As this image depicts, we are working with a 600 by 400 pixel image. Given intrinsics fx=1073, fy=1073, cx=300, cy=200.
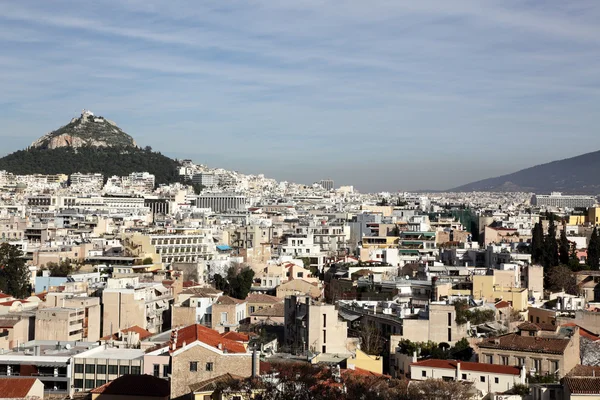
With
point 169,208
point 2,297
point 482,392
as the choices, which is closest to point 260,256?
point 2,297

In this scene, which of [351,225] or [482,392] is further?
[351,225]

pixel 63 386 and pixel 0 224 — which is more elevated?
pixel 0 224

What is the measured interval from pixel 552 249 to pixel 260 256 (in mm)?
18551

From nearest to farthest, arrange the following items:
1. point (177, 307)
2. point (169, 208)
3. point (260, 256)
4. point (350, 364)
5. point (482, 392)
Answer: point (482, 392)
point (350, 364)
point (177, 307)
point (260, 256)
point (169, 208)

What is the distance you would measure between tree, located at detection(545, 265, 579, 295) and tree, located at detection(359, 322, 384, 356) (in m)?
13.9

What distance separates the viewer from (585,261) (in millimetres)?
48594

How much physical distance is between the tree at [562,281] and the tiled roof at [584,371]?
16.2 meters

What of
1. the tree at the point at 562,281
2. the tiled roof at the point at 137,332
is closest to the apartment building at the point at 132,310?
the tiled roof at the point at 137,332

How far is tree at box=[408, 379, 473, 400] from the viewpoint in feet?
66.0

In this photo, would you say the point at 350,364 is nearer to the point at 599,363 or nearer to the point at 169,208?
the point at 599,363

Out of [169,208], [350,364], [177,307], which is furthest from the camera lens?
[169,208]

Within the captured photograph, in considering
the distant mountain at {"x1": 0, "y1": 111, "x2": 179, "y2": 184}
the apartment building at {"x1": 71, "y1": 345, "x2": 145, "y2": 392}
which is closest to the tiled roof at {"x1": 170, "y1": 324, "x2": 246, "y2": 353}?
the apartment building at {"x1": 71, "y1": 345, "x2": 145, "y2": 392}

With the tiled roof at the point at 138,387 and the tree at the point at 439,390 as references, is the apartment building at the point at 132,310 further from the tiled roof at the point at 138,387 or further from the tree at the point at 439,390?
the tree at the point at 439,390

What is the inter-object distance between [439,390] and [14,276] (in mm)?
27789
